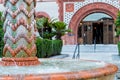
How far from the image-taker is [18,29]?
4.54 m

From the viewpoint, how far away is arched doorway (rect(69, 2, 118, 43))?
101 ft

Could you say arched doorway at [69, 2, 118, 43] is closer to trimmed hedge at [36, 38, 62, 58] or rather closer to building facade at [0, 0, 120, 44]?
building facade at [0, 0, 120, 44]

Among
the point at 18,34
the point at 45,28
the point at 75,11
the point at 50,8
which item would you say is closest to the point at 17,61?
the point at 18,34

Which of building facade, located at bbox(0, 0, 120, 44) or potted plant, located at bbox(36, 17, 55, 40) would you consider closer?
potted plant, located at bbox(36, 17, 55, 40)

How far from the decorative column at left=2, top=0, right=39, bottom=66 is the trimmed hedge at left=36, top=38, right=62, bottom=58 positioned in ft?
37.2

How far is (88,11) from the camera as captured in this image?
31281 mm

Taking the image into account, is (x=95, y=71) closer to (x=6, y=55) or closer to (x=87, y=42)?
(x=6, y=55)

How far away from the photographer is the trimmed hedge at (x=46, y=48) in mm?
16375

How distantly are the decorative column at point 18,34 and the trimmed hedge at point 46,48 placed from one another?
11.4 meters

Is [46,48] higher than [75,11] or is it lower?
Answer: lower

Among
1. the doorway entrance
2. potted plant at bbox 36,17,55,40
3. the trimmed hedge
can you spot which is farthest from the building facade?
the trimmed hedge

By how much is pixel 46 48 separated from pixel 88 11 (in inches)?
565

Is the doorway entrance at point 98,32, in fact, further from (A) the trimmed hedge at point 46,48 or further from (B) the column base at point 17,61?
(B) the column base at point 17,61

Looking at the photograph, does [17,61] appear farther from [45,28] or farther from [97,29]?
[97,29]
